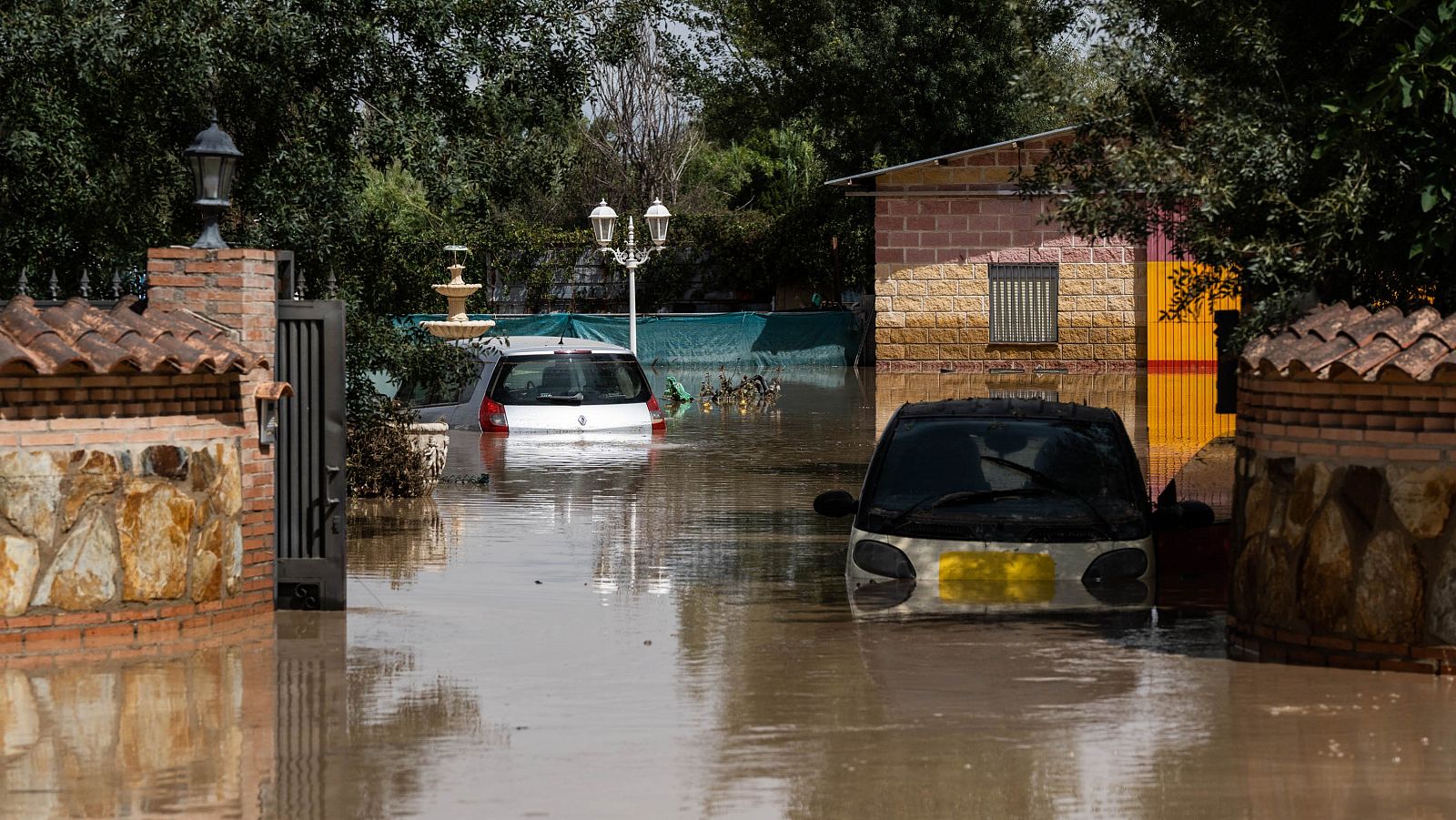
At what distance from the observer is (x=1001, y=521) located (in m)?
10.0

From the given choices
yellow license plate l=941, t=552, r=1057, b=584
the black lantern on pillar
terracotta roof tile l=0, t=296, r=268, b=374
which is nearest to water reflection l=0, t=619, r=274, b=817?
terracotta roof tile l=0, t=296, r=268, b=374

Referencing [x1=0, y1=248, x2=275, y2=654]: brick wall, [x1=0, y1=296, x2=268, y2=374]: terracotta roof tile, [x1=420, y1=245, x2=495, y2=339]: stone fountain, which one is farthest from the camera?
[x1=420, y1=245, x2=495, y2=339]: stone fountain

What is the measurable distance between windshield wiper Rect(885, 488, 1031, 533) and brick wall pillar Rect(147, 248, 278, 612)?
11.3ft

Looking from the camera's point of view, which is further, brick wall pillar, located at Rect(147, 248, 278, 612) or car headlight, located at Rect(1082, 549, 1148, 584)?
brick wall pillar, located at Rect(147, 248, 278, 612)

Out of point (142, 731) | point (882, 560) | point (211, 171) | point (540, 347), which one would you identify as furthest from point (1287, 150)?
point (540, 347)

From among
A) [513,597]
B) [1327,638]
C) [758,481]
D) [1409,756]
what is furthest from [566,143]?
[1409,756]

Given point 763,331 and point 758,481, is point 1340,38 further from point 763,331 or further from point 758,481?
point 763,331

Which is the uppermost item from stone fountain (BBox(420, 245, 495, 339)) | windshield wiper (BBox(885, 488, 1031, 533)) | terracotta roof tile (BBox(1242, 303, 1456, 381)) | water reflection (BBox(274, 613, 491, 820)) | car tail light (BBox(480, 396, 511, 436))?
stone fountain (BBox(420, 245, 495, 339))

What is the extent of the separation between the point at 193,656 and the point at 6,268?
613cm

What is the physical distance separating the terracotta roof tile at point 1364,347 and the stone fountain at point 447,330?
7194 millimetres

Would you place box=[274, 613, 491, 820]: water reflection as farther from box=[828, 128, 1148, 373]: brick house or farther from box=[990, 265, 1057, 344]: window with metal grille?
box=[990, 265, 1057, 344]: window with metal grille

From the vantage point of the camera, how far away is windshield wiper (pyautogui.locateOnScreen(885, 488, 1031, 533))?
10.2 m

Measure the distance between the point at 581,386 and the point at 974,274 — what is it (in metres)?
19.6

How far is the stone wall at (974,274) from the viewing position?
39188 mm
